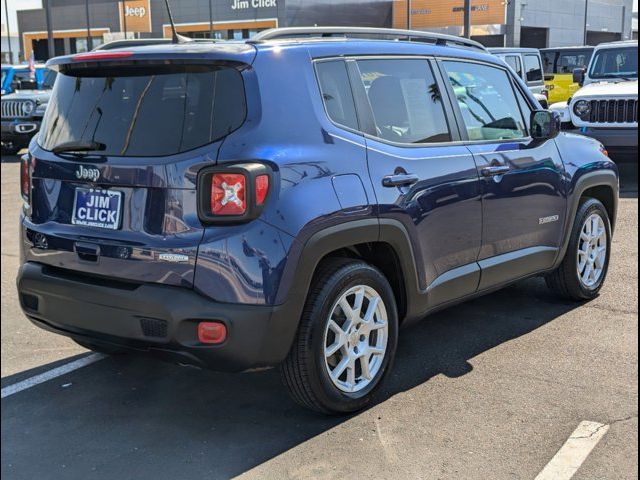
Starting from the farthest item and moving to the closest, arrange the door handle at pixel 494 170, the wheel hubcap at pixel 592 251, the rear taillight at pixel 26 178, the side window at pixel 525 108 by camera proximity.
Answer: the wheel hubcap at pixel 592 251 < the side window at pixel 525 108 < the door handle at pixel 494 170 < the rear taillight at pixel 26 178

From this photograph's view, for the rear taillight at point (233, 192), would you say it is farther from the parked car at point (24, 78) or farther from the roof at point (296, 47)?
the parked car at point (24, 78)

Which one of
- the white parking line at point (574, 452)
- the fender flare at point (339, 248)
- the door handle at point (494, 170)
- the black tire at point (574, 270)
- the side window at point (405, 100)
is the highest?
the side window at point (405, 100)

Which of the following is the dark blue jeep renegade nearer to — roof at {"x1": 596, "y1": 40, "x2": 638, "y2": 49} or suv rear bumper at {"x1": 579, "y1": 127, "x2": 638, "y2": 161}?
suv rear bumper at {"x1": 579, "y1": 127, "x2": 638, "y2": 161}

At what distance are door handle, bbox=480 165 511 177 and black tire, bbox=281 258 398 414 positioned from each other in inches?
41.8

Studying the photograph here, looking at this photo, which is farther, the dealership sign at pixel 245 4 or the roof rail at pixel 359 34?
the dealership sign at pixel 245 4

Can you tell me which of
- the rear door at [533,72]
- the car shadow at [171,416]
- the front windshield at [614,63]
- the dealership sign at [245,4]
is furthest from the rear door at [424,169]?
the rear door at [533,72]

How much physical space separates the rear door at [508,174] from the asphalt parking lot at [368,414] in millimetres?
526

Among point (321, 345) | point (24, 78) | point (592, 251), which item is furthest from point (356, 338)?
point (24, 78)

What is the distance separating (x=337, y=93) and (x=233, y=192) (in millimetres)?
865

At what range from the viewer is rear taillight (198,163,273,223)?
3.24 metres

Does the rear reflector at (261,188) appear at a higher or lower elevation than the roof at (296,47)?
lower

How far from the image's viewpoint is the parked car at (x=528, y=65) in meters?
17.1

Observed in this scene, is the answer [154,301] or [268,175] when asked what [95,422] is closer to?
[154,301]

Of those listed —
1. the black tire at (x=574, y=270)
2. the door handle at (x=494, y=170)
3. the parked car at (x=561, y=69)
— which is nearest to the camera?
the door handle at (x=494, y=170)
